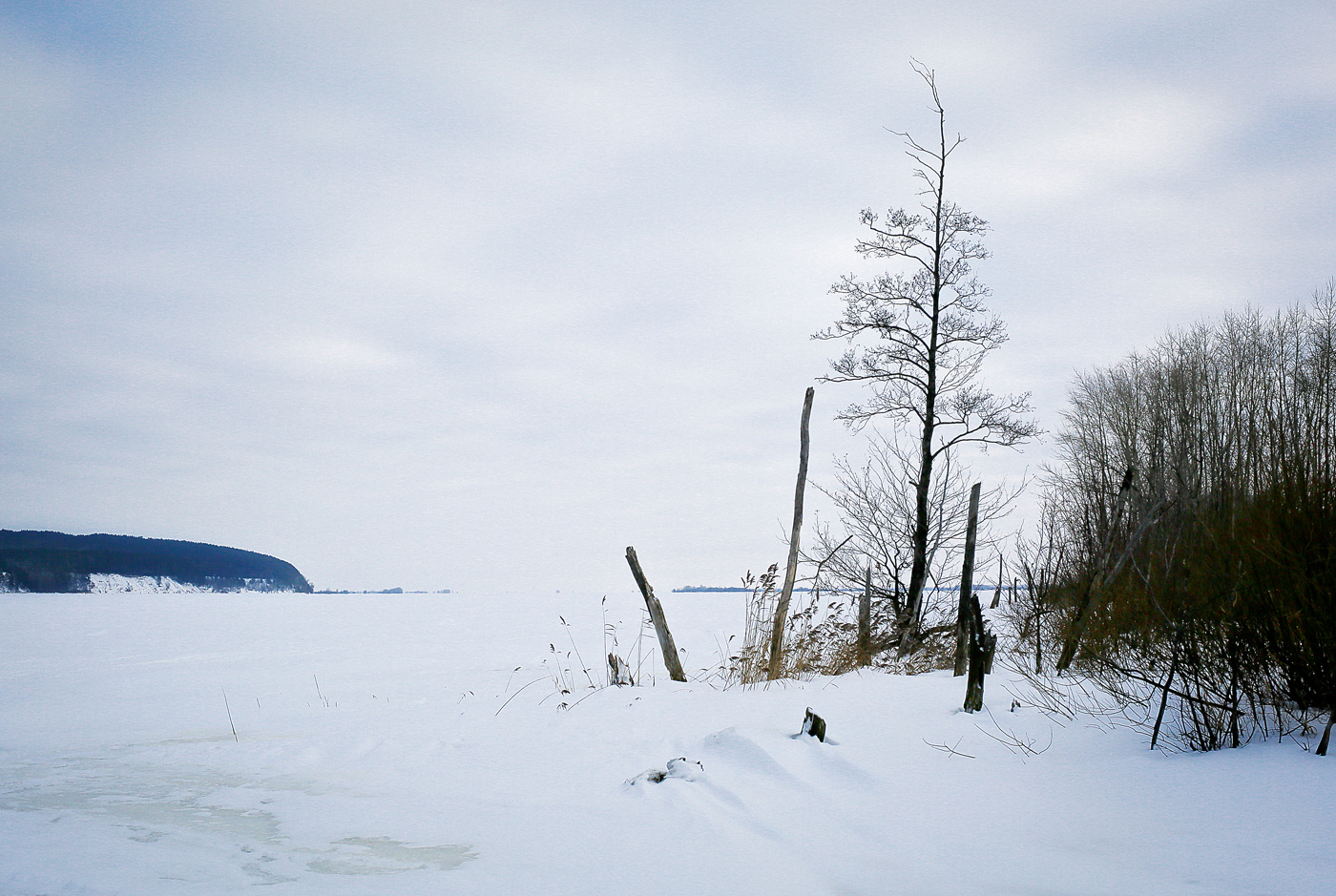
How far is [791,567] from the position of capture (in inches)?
348

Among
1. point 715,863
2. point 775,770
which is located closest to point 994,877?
point 715,863

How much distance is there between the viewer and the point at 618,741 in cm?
549

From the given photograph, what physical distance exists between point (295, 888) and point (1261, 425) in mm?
5432

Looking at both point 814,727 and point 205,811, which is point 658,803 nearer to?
point 814,727

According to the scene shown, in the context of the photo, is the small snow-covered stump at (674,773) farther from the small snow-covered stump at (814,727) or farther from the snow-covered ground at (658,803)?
the small snow-covered stump at (814,727)

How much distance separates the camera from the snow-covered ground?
285 centimetres

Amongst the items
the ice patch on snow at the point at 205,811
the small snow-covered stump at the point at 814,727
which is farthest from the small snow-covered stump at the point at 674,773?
the ice patch on snow at the point at 205,811

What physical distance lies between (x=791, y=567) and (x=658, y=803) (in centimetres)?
528

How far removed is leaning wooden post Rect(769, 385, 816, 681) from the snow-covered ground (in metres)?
0.84

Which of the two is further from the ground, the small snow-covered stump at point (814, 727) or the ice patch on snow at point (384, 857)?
the small snow-covered stump at point (814, 727)

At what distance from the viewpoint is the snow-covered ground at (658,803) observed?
285 centimetres

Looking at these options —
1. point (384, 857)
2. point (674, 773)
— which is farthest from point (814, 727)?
point (384, 857)

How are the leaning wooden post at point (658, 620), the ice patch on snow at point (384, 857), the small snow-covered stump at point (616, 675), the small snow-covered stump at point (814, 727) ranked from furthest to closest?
the leaning wooden post at point (658, 620) → the small snow-covered stump at point (616, 675) → the small snow-covered stump at point (814, 727) → the ice patch on snow at point (384, 857)

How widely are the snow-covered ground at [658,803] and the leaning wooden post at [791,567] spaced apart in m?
0.84
